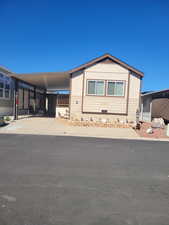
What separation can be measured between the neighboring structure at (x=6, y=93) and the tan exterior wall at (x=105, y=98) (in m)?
6.29

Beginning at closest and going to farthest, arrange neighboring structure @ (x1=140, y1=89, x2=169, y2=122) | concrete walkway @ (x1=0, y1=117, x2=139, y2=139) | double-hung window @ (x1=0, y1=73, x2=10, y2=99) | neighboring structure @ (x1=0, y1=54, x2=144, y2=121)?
concrete walkway @ (x1=0, y1=117, x2=139, y2=139) → neighboring structure @ (x1=0, y1=54, x2=144, y2=121) → double-hung window @ (x1=0, y1=73, x2=10, y2=99) → neighboring structure @ (x1=140, y1=89, x2=169, y2=122)

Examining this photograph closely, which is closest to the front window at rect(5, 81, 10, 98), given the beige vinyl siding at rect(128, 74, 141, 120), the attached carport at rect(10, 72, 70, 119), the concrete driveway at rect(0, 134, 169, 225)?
the attached carport at rect(10, 72, 70, 119)

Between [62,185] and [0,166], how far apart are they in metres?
1.82

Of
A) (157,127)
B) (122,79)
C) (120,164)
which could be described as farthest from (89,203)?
(122,79)

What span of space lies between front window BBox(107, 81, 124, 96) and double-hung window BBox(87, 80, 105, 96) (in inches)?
20.3

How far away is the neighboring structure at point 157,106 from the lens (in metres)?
13.7

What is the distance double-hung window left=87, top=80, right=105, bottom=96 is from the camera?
40.1 feet

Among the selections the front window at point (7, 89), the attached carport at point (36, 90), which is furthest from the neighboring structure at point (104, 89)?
the front window at point (7, 89)

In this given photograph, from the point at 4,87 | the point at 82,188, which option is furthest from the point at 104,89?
the point at 82,188

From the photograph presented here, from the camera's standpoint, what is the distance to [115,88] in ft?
40.1

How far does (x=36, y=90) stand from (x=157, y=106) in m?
14.7

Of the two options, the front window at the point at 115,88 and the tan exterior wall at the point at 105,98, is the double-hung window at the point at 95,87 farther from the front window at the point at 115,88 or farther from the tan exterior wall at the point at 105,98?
the front window at the point at 115,88

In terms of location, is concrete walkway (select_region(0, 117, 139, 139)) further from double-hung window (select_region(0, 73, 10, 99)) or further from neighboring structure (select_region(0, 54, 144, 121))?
double-hung window (select_region(0, 73, 10, 99))

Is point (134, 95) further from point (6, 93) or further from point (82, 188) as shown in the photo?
point (6, 93)
